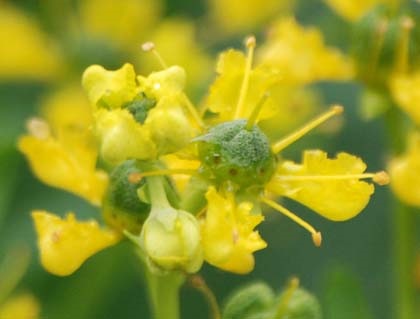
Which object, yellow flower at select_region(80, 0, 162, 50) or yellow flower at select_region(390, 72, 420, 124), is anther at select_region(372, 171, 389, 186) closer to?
yellow flower at select_region(390, 72, 420, 124)

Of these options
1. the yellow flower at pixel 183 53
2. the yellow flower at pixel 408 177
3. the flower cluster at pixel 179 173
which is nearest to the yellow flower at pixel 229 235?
the flower cluster at pixel 179 173

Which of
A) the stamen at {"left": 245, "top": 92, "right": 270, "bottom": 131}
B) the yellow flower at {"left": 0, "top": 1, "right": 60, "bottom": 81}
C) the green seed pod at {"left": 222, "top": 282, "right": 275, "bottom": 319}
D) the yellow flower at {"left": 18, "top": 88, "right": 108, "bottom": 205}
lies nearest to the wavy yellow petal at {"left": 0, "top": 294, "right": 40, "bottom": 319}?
the yellow flower at {"left": 18, "top": 88, "right": 108, "bottom": 205}

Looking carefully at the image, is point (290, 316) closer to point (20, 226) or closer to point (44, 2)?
point (20, 226)

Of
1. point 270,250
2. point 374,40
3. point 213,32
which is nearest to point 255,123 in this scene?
point 374,40

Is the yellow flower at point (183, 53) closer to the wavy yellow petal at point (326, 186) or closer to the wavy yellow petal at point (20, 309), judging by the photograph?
the wavy yellow petal at point (20, 309)

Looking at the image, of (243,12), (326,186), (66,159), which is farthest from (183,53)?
(326,186)

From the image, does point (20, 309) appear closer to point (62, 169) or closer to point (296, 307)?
point (62, 169)
